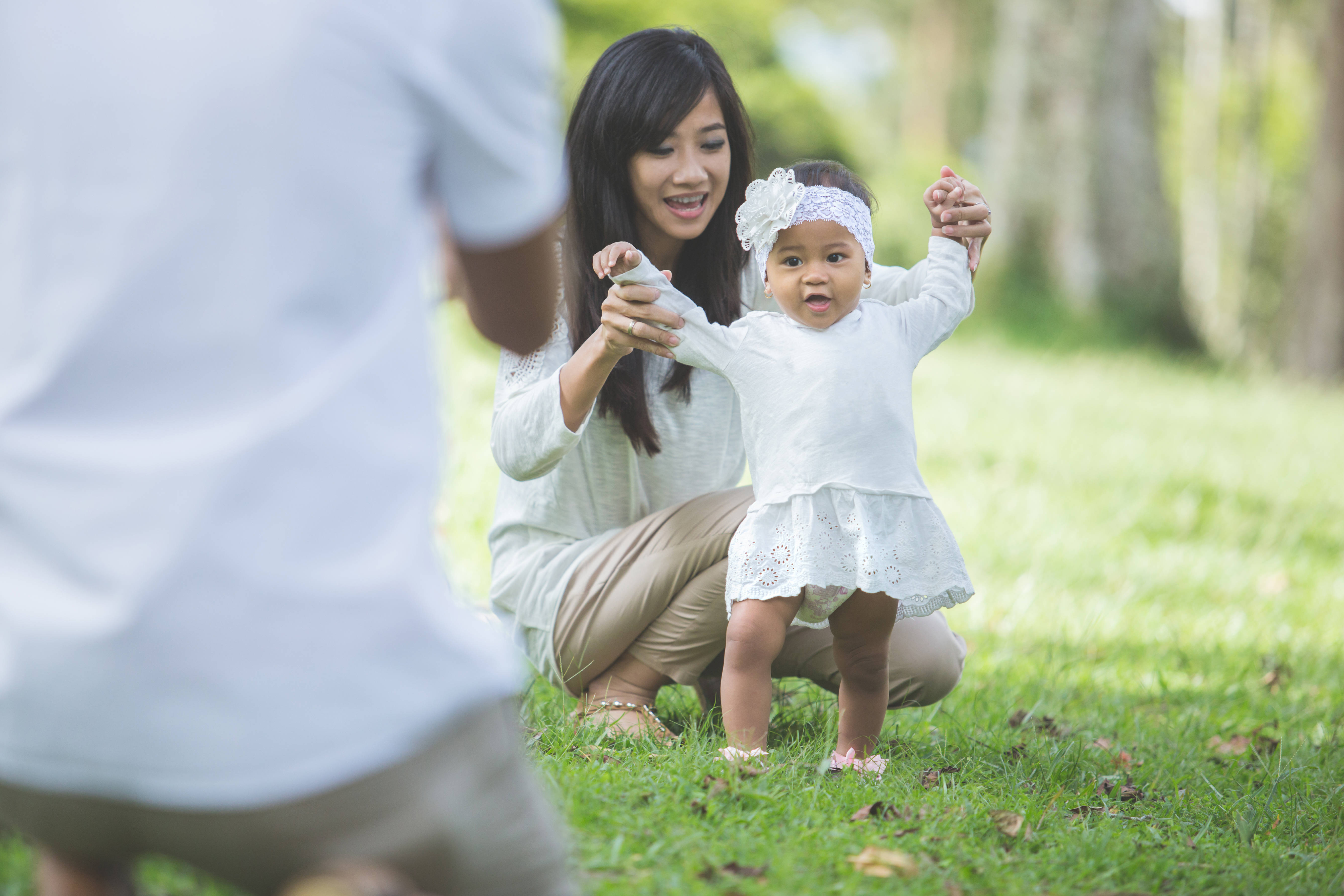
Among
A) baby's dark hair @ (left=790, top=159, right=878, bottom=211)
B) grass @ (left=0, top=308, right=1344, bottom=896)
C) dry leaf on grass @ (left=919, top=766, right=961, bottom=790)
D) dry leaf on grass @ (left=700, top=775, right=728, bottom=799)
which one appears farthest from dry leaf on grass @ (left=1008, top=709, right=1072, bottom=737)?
baby's dark hair @ (left=790, top=159, right=878, bottom=211)

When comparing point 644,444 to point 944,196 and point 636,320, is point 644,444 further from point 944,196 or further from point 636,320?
point 944,196

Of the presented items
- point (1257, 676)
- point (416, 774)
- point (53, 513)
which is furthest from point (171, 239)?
point (1257, 676)

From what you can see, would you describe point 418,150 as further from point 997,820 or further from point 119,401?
point 997,820

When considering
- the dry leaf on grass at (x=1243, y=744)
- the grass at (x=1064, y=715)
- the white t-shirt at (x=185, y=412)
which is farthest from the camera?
the dry leaf on grass at (x=1243, y=744)

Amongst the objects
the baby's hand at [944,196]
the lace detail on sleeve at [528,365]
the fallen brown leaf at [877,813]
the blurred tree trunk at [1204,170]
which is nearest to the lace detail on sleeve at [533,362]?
the lace detail on sleeve at [528,365]

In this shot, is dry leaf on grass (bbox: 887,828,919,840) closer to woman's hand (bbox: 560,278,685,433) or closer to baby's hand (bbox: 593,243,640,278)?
woman's hand (bbox: 560,278,685,433)

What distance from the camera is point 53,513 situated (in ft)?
3.51

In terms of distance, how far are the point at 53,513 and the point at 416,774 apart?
1.29 ft

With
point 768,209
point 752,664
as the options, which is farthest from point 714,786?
point 768,209

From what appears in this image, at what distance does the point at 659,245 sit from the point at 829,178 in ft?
1.77

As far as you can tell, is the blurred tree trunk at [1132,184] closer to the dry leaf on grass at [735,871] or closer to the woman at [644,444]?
the woman at [644,444]

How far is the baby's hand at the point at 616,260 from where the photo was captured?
8.01ft

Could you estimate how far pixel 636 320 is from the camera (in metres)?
2.47

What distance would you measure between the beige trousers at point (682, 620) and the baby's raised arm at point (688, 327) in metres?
0.45
